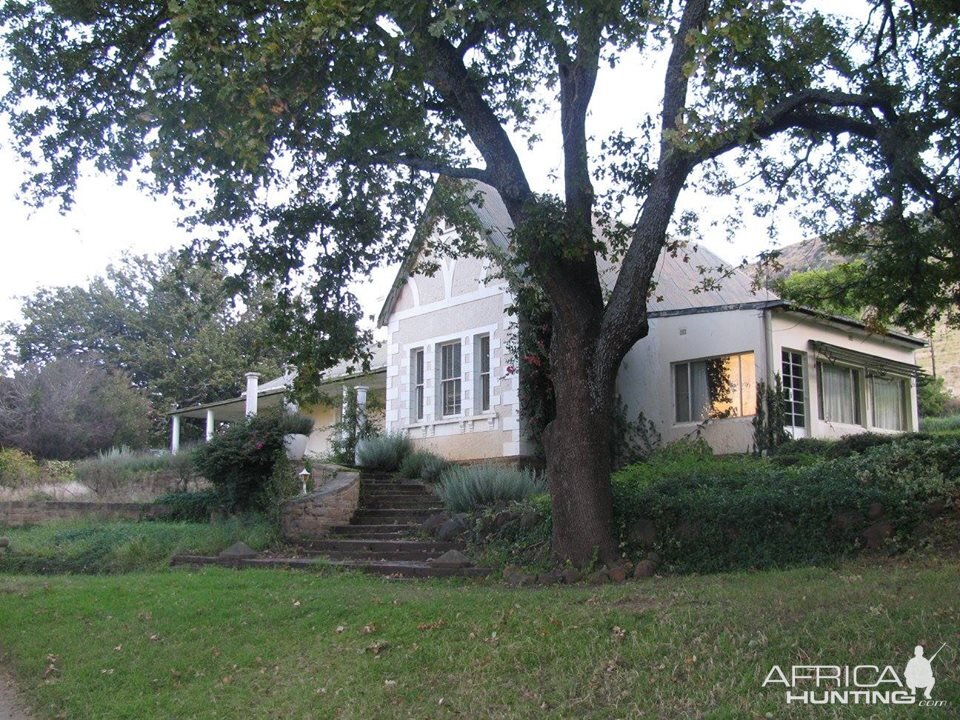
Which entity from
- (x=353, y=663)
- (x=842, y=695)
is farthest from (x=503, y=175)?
(x=842, y=695)

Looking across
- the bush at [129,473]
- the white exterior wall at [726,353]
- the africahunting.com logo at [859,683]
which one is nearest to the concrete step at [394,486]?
the bush at [129,473]

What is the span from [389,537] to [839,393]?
33.0ft

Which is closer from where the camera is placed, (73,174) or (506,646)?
(506,646)

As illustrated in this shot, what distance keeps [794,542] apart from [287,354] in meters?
7.49

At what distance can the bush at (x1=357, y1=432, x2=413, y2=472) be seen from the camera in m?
19.5

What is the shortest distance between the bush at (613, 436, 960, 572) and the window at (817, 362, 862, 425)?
6837 mm

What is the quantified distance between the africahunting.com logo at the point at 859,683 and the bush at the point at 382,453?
1402 cm

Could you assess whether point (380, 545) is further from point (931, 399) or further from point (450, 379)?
point (931, 399)

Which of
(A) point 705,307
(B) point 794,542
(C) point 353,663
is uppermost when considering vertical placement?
(A) point 705,307

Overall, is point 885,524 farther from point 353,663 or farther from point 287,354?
point 287,354

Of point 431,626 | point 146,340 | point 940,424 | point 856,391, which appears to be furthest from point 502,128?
point 146,340

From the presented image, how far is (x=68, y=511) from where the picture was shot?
1712 cm

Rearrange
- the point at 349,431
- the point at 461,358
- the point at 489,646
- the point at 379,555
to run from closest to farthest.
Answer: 1. the point at 489,646
2. the point at 379,555
3. the point at 461,358
4. the point at 349,431

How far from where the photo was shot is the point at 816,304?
504 inches
